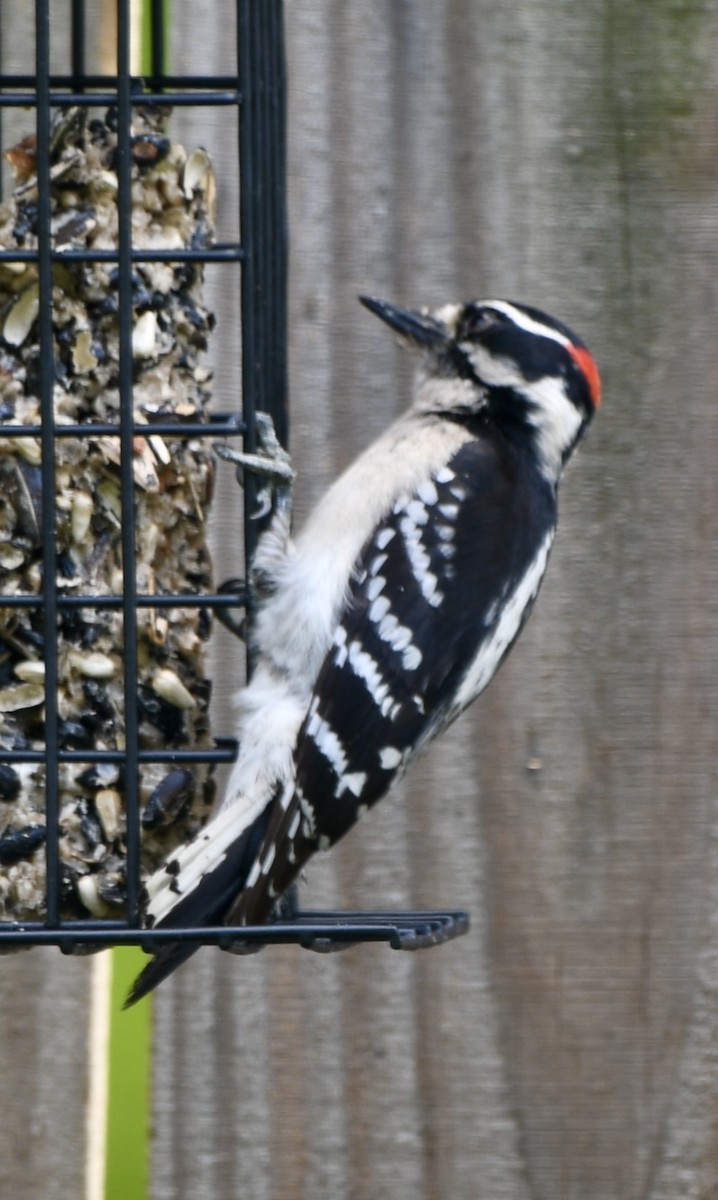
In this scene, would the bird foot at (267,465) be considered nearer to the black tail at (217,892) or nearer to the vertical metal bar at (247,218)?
the vertical metal bar at (247,218)

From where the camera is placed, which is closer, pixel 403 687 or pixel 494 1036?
pixel 494 1036

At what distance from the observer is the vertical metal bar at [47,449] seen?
6.72 ft

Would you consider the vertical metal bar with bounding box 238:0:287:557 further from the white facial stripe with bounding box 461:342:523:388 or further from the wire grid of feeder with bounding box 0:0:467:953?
the white facial stripe with bounding box 461:342:523:388

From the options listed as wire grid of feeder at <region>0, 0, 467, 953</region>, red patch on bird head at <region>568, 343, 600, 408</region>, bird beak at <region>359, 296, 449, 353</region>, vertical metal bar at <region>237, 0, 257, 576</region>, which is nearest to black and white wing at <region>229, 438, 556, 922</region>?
wire grid of feeder at <region>0, 0, 467, 953</region>

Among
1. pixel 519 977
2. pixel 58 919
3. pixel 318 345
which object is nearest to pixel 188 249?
pixel 318 345

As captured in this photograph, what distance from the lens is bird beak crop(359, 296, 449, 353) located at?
92.0 inches

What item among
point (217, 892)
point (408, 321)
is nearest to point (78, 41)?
point (408, 321)

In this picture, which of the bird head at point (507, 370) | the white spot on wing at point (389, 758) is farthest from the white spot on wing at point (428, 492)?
the white spot on wing at point (389, 758)

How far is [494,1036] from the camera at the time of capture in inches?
91.6

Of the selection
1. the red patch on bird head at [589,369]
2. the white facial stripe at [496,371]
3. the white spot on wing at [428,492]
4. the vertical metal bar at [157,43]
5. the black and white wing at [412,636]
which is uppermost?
the vertical metal bar at [157,43]

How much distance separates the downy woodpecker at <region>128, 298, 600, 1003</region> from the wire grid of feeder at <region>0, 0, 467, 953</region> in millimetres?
85

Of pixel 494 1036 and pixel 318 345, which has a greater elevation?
Answer: pixel 318 345

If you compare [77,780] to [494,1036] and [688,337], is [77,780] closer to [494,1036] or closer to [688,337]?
[494,1036]

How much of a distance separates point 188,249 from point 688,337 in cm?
73
